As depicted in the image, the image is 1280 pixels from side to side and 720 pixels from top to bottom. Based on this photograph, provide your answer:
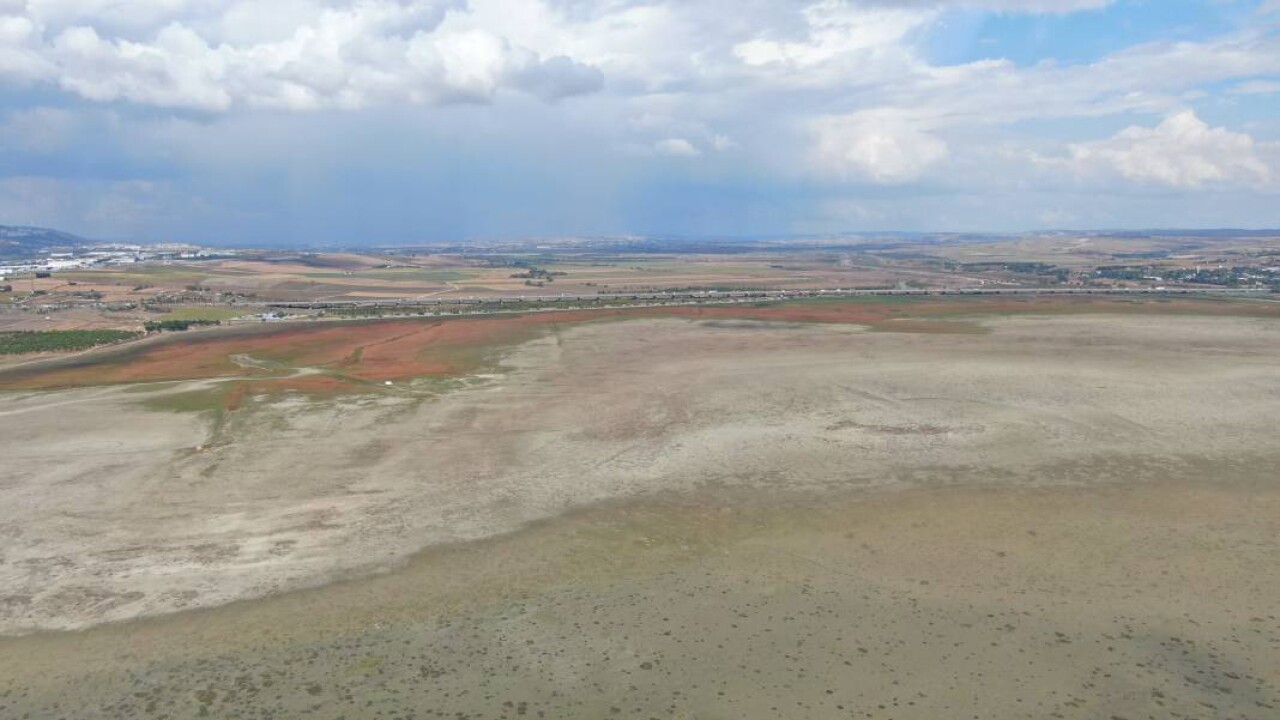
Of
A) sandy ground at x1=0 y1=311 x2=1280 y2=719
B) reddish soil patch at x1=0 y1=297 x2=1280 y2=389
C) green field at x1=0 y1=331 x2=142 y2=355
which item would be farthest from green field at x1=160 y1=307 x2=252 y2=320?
sandy ground at x1=0 y1=311 x2=1280 y2=719

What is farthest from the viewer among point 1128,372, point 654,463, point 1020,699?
point 1128,372

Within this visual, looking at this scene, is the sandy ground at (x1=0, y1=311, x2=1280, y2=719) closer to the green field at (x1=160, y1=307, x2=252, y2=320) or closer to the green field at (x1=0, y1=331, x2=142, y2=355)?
the green field at (x1=0, y1=331, x2=142, y2=355)

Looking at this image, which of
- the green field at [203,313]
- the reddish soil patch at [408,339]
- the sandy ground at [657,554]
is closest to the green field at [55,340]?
the reddish soil patch at [408,339]

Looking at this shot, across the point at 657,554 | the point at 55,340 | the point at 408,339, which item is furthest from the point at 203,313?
the point at 657,554

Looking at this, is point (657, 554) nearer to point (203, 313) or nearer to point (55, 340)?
point (55, 340)

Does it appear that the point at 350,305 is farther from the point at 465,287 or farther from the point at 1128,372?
the point at 1128,372

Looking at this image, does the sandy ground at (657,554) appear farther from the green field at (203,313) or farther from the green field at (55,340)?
the green field at (203,313)

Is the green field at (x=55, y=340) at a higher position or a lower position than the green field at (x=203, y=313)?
lower

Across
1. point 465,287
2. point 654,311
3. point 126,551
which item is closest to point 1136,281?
point 654,311
